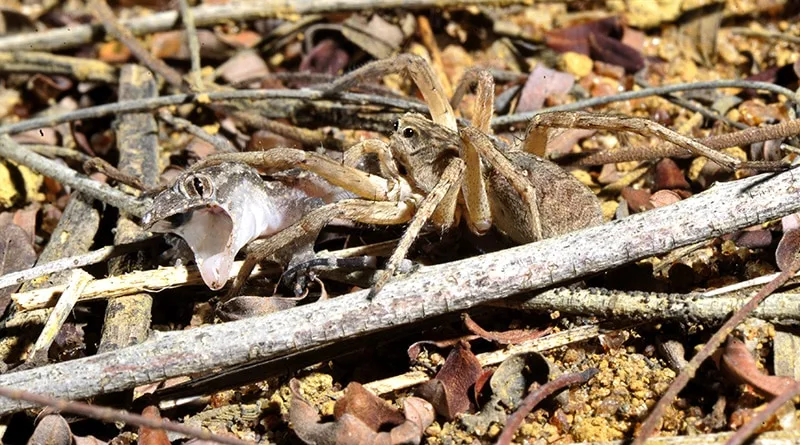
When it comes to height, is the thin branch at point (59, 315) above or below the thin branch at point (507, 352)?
above

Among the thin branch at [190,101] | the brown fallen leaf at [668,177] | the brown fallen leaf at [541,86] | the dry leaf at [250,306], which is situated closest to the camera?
the dry leaf at [250,306]

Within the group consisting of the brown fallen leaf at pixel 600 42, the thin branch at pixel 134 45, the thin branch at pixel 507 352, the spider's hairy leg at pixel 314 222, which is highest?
the thin branch at pixel 134 45

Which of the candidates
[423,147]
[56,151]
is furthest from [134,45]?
[423,147]

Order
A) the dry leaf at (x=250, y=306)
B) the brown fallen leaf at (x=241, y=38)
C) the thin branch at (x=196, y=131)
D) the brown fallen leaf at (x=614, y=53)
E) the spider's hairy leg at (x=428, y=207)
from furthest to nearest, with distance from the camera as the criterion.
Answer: the brown fallen leaf at (x=241, y=38) < the brown fallen leaf at (x=614, y=53) < the thin branch at (x=196, y=131) < the dry leaf at (x=250, y=306) < the spider's hairy leg at (x=428, y=207)

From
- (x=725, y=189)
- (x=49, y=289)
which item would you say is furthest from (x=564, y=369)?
(x=49, y=289)

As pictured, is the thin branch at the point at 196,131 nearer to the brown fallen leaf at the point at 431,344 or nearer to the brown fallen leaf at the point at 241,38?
the brown fallen leaf at the point at 241,38

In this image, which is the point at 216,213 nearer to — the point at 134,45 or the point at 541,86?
the point at 134,45

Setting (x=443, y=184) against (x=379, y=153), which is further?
(x=379, y=153)

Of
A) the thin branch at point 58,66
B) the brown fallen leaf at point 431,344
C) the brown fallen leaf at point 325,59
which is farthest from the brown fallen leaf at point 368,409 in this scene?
the thin branch at point 58,66
